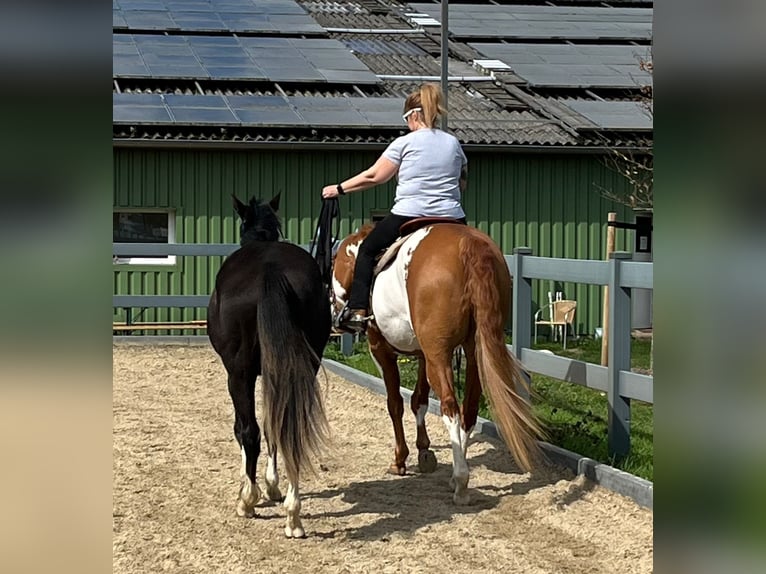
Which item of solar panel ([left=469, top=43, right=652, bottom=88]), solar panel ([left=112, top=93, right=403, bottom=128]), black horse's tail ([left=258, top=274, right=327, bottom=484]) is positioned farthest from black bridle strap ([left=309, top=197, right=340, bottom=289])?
solar panel ([left=469, top=43, right=652, bottom=88])

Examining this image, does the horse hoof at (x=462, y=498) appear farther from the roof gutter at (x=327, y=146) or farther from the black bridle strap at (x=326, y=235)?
the roof gutter at (x=327, y=146)

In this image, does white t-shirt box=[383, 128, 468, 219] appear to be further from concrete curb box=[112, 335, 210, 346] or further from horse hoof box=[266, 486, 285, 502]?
concrete curb box=[112, 335, 210, 346]

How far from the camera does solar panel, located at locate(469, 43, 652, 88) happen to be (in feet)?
64.6

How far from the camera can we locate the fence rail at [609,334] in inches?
252

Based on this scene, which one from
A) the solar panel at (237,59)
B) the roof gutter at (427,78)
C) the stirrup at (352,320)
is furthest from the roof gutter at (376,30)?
the stirrup at (352,320)

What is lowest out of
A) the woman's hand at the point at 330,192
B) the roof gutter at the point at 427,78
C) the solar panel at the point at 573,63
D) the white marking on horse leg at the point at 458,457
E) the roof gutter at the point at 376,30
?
the white marking on horse leg at the point at 458,457

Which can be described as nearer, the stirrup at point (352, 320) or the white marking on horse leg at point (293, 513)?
the white marking on horse leg at point (293, 513)

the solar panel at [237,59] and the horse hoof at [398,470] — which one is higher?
the solar panel at [237,59]

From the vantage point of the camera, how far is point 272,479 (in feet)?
18.4

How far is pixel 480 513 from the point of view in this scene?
5.66 meters

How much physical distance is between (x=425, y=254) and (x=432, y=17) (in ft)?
66.9
